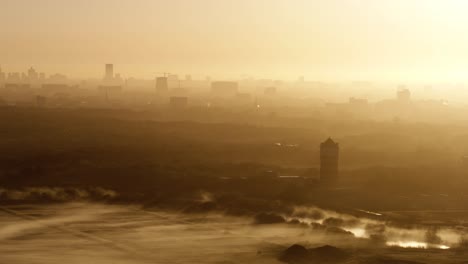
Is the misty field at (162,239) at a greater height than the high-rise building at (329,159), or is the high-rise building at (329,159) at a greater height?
the high-rise building at (329,159)

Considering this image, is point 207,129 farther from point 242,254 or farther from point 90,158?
point 242,254

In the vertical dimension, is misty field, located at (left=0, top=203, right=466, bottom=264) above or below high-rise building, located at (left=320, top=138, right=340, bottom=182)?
below

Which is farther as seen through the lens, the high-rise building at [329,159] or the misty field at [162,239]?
the high-rise building at [329,159]

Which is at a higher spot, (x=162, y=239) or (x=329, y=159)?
(x=329, y=159)

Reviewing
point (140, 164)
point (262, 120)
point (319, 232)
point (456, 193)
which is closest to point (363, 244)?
point (319, 232)

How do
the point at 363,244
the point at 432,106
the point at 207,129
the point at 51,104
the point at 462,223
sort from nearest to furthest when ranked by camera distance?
the point at 363,244 < the point at 462,223 < the point at 207,129 < the point at 51,104 < the point at 432,106

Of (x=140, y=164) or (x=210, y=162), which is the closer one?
(x=140, y=164)

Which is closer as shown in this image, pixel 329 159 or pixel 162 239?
pixel 162 239

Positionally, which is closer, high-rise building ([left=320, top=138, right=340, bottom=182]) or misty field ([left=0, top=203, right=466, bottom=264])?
misty field ([left=0, top=203, right=466, bottom=264])
